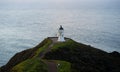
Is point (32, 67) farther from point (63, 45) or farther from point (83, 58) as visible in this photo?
point (63, 45)

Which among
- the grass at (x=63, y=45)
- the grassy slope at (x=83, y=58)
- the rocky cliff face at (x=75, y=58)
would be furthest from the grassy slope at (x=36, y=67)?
the grass at (x=63, y=45)

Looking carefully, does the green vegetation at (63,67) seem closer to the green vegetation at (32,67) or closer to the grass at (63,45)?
the green vegetation at (32,67)

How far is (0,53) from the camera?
7456 cm

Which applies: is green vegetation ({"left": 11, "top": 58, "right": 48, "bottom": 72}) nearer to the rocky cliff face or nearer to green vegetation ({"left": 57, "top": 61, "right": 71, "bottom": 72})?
the rocky cliff face

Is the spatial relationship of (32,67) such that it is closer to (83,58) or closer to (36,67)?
(36,67)

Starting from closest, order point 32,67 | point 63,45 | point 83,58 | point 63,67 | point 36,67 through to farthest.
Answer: point 36,67
point 32,67
point 63,67
point 83,58
point 63,45

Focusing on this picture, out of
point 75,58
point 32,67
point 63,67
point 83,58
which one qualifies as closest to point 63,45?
point 83,58

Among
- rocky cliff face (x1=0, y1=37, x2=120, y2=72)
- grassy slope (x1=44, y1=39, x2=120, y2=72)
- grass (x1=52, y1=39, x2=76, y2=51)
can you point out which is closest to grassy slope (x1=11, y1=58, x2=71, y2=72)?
rocky cliff face (x1=0, y1=37, x2=120, y2=72)

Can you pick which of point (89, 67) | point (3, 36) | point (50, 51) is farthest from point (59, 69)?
point (3, 36)

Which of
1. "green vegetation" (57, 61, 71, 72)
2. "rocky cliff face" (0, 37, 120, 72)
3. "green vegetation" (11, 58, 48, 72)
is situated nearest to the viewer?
"green vegetation" (11, 58, 48, 72)

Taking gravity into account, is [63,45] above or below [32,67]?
above

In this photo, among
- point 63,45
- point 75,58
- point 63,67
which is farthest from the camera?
point 63,45

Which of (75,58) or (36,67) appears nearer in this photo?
(36,67)

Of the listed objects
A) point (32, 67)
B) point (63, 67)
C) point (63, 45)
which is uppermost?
point (63, 45)
